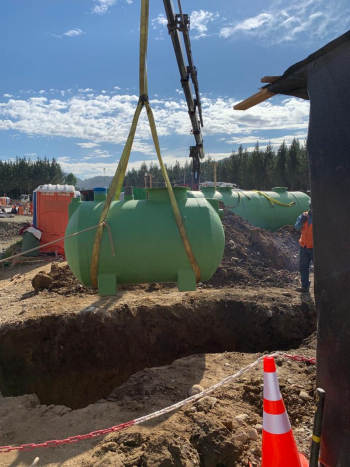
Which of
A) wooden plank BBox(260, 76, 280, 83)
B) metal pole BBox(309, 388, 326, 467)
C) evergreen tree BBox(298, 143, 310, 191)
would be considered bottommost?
metal pole BBox(309, 388, 326, 467)

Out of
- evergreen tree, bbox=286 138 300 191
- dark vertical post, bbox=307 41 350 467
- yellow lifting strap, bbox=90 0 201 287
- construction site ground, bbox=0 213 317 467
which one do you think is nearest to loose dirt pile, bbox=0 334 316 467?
construction site ground, bbox=0 213 317 467

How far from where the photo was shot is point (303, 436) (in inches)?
105

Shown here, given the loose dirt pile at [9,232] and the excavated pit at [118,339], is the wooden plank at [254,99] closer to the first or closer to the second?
the excavated pit at [118,339]

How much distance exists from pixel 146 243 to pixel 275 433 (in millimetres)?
1993

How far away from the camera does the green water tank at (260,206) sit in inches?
502

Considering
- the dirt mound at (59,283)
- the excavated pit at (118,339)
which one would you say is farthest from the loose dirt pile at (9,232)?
the excavated pit at (118,339)

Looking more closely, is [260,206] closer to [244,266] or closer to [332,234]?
[244,266]

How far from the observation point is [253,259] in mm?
8773

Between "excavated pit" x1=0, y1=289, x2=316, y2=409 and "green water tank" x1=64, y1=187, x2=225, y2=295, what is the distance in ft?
5.54

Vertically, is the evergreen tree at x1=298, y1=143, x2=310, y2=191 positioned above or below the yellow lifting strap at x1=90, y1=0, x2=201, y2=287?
above

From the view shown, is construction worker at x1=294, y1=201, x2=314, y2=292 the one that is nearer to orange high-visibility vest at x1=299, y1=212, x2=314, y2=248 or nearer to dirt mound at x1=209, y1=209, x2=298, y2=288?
orange high-visibility vest at x1=299, y1=212, x2=314, y2=248

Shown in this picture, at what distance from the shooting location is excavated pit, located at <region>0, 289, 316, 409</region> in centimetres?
502

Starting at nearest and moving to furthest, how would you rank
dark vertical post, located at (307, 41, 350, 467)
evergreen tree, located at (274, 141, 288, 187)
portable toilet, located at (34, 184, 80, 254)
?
dark vertical post, located at (307, 41, 350, 467), portable toilet, located at (34, 184, 80, 254), evergreen tree, located at (274, 141, 288, 187)

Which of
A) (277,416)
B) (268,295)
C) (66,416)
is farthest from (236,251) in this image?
(277,416)
